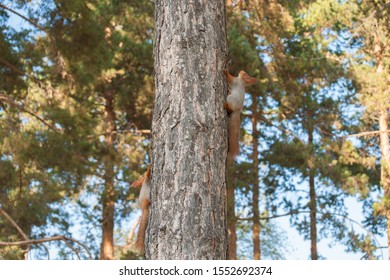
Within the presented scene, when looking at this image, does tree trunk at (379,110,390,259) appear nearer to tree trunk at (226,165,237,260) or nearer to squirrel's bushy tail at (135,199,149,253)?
tree trunk at (226,165,237,260)

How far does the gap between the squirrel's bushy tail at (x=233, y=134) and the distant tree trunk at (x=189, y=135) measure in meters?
0.11

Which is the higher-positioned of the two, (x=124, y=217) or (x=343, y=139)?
(x=343, y=139)

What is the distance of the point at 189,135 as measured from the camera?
361 cm

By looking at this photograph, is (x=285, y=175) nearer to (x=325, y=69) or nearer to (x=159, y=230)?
(x=325, y=69)

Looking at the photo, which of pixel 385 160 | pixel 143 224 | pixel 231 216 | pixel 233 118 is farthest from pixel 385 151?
pixel 233 118

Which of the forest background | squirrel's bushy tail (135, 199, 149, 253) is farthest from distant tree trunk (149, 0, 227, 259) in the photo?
the forest background

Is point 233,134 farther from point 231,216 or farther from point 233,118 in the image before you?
point 231,216

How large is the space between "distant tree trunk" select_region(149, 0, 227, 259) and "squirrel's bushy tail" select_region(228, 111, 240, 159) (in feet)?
0.37

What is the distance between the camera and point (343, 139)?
15477 mm

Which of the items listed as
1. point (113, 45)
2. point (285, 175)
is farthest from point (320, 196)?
point (113, 45)

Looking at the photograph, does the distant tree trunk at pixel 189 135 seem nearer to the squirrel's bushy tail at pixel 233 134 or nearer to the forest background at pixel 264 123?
the squirrel's bushy tail at pixel 233 134

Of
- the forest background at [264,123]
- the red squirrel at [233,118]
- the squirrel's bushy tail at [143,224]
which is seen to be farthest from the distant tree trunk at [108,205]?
the red squirrel at [233,118]

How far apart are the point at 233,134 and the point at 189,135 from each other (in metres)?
0.38

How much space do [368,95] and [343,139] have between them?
127 cm
